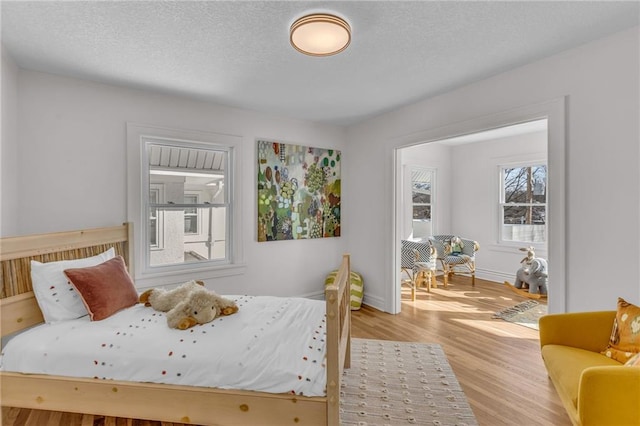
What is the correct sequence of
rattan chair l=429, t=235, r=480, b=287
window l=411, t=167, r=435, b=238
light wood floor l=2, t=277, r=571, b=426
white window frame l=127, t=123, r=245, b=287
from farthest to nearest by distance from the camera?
window l=411, t=167, r=435, b=238
rattan chair l=429, t=235, r=480, b=287
white window frame l=127, t=123, r=245, b=287
light wood floor l=2, t=277, r=571, b=426

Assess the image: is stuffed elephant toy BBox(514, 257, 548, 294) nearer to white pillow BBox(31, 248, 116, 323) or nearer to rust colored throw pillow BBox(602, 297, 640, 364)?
rust colored throw pillow BBox(602, 297, 640, 364)

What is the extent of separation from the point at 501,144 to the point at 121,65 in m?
5.72

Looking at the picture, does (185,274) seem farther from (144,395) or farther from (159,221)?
(144,395)

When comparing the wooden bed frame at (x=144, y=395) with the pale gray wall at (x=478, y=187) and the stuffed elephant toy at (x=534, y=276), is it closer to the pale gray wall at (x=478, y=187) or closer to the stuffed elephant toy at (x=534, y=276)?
the stuffed elephant toy at (x=534, y=276)

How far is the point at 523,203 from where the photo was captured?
5309mm

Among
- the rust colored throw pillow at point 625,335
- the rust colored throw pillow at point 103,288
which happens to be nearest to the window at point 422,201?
the rust colored throw pillow at point 625,335

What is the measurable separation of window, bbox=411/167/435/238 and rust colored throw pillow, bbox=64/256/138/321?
4.76m

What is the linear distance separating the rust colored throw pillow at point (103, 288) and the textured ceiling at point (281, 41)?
162cm

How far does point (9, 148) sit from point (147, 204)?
3.51ft

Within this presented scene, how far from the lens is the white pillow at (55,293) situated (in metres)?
2.03

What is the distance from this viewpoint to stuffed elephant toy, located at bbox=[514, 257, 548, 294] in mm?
4305

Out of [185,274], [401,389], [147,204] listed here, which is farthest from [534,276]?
[147,204]

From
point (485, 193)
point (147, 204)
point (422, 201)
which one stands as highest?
point (485, 193)

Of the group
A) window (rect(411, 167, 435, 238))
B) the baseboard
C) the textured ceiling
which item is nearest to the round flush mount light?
the textured ceiling
